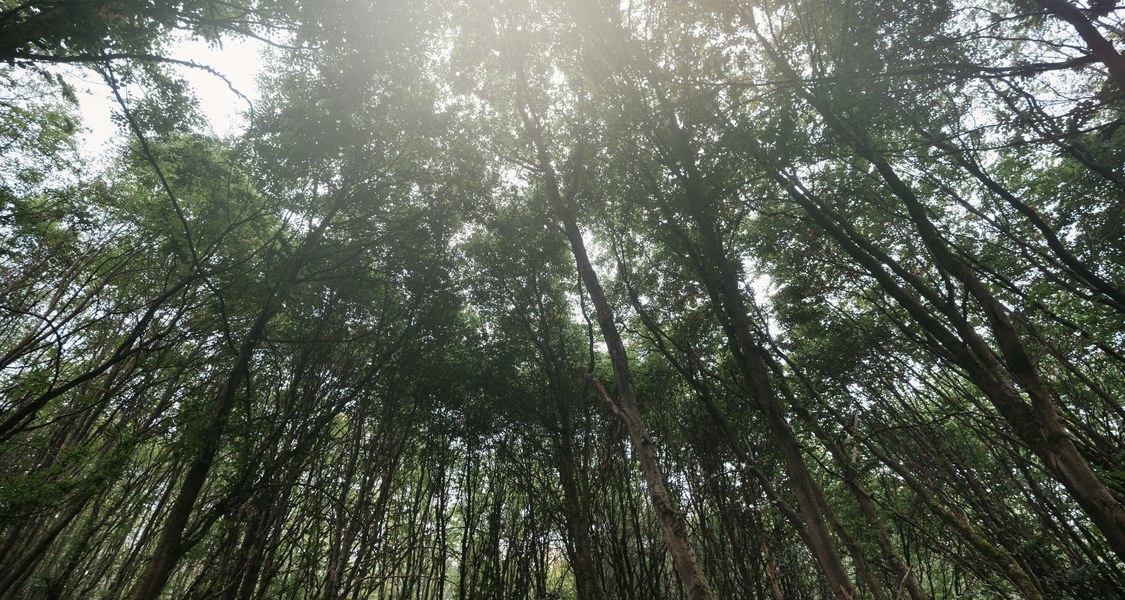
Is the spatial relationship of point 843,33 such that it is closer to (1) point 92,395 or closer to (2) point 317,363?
(2) point 317,363

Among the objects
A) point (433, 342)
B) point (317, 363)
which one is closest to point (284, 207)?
point (317, 363)

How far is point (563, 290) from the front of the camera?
6621 mm

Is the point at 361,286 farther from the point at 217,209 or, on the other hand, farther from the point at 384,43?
the point at 384,43

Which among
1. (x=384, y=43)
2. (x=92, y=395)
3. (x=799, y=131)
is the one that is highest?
(x=384, y=43)

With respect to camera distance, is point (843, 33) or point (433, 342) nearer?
point (843, 33)

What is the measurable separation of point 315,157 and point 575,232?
2549 millimetres

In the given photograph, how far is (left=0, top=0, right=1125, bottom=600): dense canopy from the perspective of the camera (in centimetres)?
322

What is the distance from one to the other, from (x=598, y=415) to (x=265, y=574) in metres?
4.41

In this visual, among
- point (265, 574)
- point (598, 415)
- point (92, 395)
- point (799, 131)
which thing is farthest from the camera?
point (598, 415)

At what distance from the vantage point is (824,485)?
6410 millimetres

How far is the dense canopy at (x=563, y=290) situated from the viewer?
10.6 feet

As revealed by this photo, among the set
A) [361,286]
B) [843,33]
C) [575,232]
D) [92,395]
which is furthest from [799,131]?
[92,395]

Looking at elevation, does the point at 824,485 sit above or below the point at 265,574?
above

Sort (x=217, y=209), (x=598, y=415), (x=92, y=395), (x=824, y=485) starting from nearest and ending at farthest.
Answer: (x=217, y=209) → (x=92, y=395) → (x=824, y=485) → (x=598, y=415)
